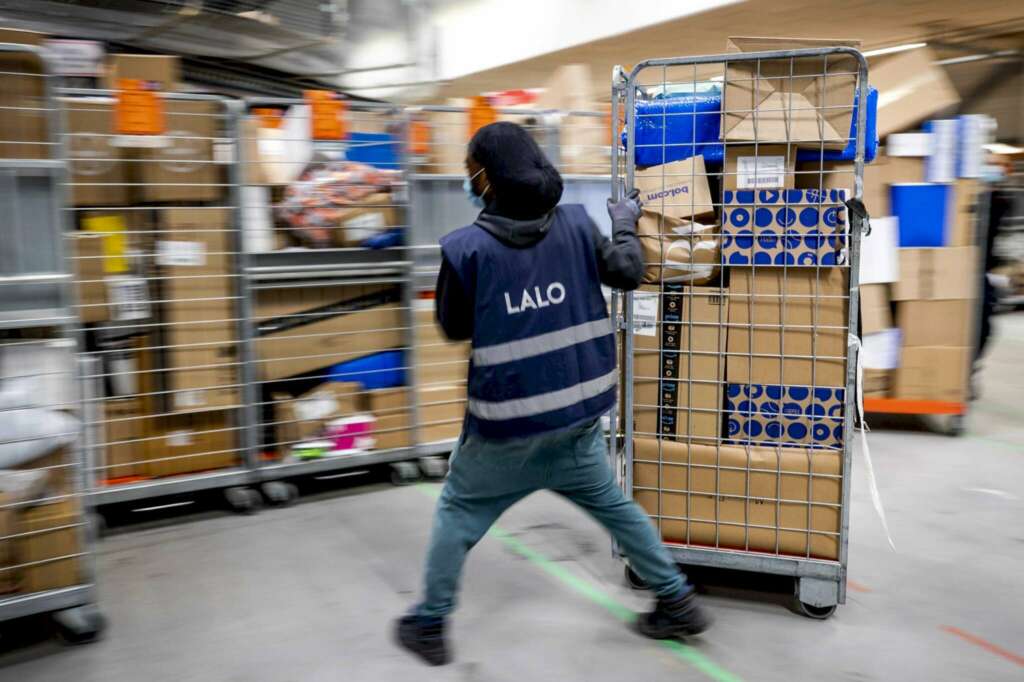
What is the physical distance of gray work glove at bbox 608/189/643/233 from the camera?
2.31m

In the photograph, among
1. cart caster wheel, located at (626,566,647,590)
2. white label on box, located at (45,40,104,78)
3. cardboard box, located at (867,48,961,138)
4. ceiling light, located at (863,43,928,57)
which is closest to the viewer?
cart caster wheel, located at (626,566,647,590)

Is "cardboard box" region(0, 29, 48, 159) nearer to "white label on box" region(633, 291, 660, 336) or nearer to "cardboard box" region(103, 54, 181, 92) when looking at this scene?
"cardboard box" region(103, 54, 181, 92)

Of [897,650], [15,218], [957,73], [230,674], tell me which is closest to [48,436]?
[15,218]

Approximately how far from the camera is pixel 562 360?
2.19m

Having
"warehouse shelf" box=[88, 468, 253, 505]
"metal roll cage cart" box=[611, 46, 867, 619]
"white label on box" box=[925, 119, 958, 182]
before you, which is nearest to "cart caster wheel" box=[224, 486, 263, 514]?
"warehouse shelf" box=[88, 468, 253, 505]

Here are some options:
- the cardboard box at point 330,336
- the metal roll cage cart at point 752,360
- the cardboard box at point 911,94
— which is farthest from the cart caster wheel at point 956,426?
the cardboard box at point 330,336

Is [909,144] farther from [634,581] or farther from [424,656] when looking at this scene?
[424,656]

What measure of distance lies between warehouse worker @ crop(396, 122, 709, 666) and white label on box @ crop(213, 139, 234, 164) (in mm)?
1655

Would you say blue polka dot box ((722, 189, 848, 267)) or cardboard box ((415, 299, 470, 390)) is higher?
blue polka dot box ((722, 189, 848, 267))

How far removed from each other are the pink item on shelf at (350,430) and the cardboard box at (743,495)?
1618 millimetres

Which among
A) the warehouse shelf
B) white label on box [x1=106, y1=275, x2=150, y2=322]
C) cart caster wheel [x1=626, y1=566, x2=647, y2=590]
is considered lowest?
cart caster wheel [x1=626, y1=566, x2=647, y2=590]

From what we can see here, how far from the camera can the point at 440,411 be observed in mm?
4133

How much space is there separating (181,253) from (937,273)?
416 cm

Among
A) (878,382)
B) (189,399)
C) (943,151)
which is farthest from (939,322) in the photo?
(189,399)
